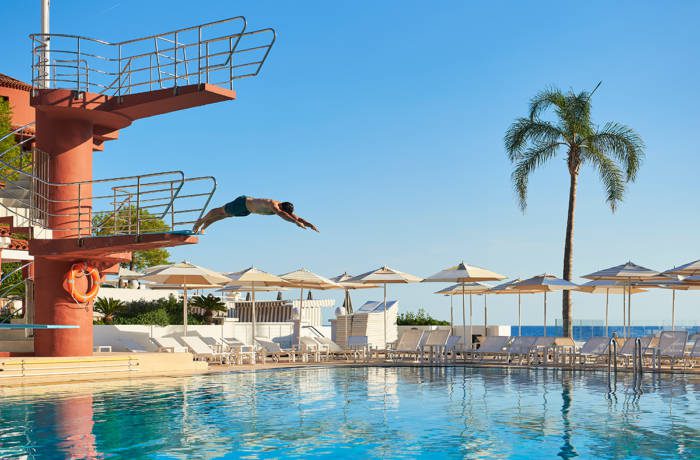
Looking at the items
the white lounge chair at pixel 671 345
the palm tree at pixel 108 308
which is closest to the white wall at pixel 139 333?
the palm tree at pixel 108 308

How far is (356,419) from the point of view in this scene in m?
11.7

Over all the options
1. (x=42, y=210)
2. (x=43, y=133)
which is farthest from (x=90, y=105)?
(x=42, y=210)

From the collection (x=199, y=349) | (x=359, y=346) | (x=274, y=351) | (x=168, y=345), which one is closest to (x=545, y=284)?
(x=359, y=346)

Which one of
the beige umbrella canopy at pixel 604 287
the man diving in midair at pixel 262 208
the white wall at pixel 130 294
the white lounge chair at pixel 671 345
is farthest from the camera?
the white wall at pixel 130 294

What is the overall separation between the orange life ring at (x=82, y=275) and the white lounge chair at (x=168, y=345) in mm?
2675

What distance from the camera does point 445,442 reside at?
9938mm

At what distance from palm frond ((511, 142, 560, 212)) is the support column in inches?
575

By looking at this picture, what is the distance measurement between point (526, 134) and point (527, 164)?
39.1 inches

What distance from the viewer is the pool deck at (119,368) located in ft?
53.5

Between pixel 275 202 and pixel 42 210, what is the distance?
8477 mm

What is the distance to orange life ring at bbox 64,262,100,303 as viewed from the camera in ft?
58.3

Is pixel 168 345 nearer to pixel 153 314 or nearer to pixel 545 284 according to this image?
pixel 153 314

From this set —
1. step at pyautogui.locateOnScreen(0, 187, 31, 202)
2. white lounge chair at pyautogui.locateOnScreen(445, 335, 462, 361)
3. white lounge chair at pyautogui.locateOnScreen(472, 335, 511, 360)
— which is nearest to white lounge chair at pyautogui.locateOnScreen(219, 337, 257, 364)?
white lounge chair at pyautogui.locateOnScreen(445, 335, 462, 361)

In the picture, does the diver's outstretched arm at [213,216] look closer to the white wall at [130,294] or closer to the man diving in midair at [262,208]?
the man diving in midair at [262,208]
